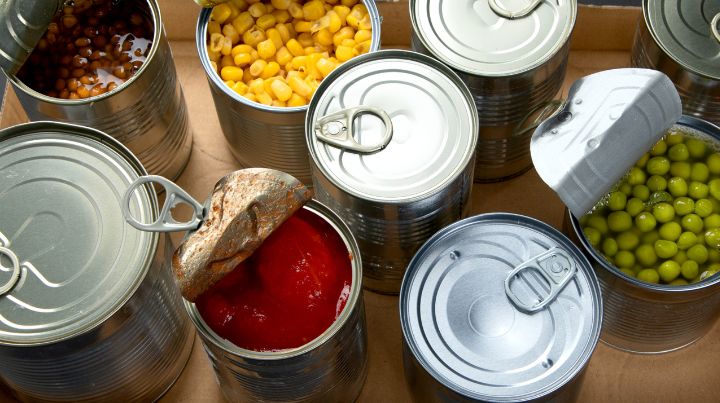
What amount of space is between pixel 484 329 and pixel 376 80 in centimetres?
60

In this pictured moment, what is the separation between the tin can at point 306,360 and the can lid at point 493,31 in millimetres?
511

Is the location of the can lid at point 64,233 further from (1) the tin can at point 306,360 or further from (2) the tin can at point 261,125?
(2) the tin can at point 261,125

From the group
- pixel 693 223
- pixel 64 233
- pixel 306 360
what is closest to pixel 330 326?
pixel 306 360

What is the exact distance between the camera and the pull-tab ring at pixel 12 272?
5.54ft

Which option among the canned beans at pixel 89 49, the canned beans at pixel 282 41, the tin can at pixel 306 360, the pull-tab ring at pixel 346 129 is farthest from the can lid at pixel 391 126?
the canned beans at pixel 89 49

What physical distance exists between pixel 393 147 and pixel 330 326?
0.41 m

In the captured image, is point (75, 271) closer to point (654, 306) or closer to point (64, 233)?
point (64, 233)

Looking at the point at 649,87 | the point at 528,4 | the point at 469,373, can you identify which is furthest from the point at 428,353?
the point at 528,4

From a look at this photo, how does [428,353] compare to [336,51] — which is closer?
[428,353]

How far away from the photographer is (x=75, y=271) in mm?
1722

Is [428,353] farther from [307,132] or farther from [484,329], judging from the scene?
[307,132]

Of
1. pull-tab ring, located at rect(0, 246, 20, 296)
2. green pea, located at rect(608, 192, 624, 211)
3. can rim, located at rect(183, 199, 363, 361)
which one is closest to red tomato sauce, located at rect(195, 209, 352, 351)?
can rim, located at rect(183, 199, 363, 361)

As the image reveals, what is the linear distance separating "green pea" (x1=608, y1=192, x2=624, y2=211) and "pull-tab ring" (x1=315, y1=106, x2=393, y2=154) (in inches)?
20.9

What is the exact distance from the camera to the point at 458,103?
1.92m
